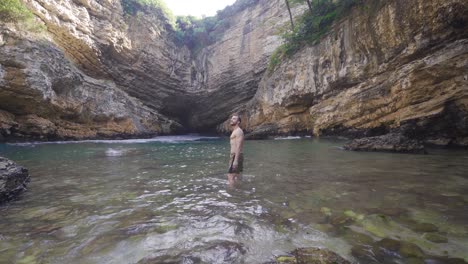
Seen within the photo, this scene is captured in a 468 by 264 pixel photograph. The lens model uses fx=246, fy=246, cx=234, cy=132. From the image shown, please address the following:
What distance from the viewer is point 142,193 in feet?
12.1

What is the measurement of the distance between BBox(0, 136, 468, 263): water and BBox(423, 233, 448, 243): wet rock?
→ 0.07 ft

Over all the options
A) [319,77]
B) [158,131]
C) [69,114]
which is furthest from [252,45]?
[69,114]

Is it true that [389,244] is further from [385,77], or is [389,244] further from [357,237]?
[385,77]

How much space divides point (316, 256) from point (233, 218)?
1.04 metres

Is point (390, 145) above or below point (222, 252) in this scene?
above

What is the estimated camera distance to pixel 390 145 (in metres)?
7.89

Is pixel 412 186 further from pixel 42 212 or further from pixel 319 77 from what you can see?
pixel 319 77

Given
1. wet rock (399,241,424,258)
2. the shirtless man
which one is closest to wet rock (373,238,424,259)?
wet rock (399,241,424,258)

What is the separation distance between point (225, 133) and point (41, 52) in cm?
1861

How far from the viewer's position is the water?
1.93 m

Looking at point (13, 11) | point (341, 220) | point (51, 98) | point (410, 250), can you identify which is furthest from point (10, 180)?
point (13, 11)

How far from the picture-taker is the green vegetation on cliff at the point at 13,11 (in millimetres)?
13516

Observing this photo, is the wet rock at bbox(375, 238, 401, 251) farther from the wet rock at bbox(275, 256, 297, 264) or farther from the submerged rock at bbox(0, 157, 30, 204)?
the submerged rock at bbox(0, 157, 30, 204)

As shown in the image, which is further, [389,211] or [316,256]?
[389,211]
